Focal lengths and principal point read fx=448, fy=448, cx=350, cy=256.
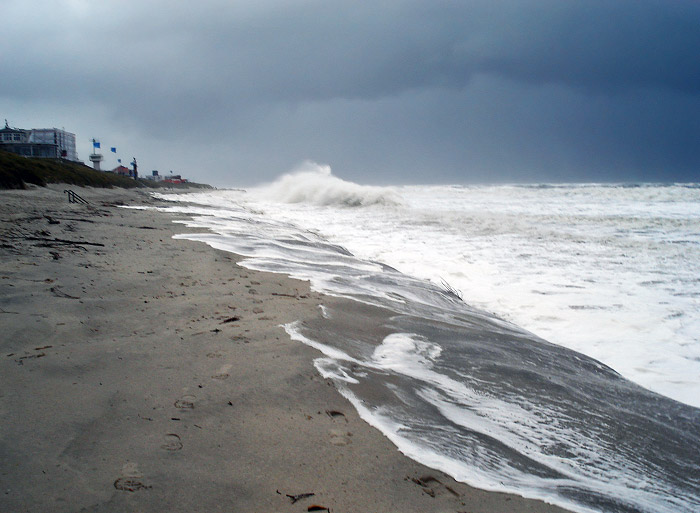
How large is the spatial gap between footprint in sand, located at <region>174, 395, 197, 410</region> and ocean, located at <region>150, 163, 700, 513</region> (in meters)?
0.66

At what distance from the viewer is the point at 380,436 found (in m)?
1.77

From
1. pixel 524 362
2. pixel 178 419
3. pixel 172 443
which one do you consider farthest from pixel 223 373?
pixel 524 362

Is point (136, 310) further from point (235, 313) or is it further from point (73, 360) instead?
point (73, 360)

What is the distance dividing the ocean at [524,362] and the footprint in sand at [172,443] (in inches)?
29.7

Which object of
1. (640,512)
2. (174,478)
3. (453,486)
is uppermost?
(174,478)

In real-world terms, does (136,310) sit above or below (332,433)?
above

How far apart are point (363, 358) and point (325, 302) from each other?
1.13 m

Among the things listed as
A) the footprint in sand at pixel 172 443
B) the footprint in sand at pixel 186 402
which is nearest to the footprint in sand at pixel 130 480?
the footprint in sand at pixel 172 443

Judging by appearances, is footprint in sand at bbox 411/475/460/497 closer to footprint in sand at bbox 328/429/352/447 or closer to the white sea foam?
footprint in sand at bbox 328/429/352/447

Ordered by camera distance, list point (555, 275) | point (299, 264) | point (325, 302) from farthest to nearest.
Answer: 1. point (555, 275)
2. point (299, 264)
3. point (325, 302)

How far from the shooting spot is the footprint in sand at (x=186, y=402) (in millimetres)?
1793

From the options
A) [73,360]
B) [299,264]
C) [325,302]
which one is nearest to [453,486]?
[73,360]

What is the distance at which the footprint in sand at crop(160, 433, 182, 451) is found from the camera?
151 centimetres

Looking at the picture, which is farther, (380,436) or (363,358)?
(363,358)
